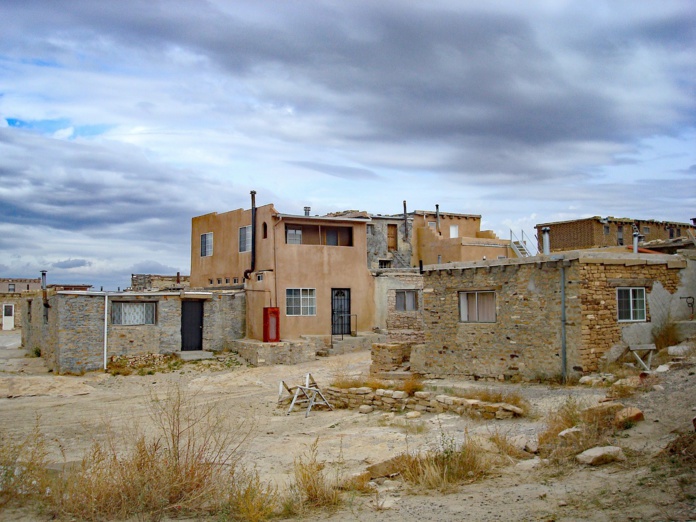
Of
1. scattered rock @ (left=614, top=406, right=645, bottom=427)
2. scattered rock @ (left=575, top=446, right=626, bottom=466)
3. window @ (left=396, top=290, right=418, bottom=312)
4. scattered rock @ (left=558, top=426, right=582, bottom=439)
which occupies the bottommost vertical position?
scattered rock @ (left=575, top=446, right=626, bottom=466)

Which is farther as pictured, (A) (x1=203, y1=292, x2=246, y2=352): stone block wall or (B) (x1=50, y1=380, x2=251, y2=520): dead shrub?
(A) (x1=203, y1=292, x2=246, y2=352): stone block wall

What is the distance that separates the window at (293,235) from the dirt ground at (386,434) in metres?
7.25

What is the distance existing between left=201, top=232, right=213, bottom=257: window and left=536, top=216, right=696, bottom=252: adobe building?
62.0ft

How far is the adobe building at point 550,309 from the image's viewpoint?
56.0 ft

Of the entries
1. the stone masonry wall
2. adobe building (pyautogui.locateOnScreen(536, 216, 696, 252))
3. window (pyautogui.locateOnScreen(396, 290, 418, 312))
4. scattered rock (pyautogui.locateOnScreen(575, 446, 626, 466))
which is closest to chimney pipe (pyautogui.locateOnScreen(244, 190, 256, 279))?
window (pyautogui.locateOnScreen(396, 290, 418, 312))

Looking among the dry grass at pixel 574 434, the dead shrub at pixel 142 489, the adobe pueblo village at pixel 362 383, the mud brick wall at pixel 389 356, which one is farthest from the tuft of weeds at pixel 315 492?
the mud brick wall at pixel 389 356

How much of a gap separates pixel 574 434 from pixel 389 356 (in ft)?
41.3

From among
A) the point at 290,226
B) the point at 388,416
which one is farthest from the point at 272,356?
the point at 388,416

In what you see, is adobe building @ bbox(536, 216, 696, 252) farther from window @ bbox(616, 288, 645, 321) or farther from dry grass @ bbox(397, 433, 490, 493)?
dry grass @ bbox(397, 433, 490, 493)

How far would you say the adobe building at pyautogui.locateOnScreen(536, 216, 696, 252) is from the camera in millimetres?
37375

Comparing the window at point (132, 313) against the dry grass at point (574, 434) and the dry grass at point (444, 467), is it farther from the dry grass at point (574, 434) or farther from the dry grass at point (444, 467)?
the dry grass at point (574, 434)

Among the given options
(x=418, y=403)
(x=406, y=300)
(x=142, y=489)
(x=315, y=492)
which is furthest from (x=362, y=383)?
(x=406, y=300)

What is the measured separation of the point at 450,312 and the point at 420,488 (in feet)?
38.5

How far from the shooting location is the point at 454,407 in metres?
14.9
